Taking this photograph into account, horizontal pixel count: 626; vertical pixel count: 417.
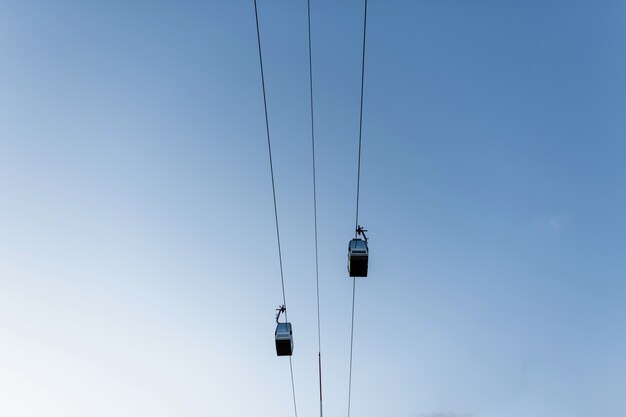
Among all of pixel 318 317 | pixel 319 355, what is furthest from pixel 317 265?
pixel 319 355

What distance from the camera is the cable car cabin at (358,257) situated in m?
13.6

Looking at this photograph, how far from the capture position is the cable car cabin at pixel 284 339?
50.9ft

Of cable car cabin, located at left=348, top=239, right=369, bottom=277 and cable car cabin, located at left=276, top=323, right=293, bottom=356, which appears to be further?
cable car cabin, located at left=276, top=323, right=293, bottom=356

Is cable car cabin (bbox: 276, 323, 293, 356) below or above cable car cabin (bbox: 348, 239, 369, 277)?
below

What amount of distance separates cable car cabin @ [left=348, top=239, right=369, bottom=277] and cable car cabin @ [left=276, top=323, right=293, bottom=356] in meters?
3.23

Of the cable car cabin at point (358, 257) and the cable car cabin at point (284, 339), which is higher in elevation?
the cable car cabin at point (358, 257)

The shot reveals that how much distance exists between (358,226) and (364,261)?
3.92ft

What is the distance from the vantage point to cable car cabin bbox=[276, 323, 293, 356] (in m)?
15.5

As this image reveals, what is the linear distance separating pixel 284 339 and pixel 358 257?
12.7 ft

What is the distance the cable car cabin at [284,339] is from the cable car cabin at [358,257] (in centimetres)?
323

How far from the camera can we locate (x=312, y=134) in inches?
520

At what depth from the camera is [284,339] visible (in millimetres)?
15516

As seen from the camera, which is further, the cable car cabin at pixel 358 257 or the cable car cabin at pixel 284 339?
the cable car cabin at pixel 284 339

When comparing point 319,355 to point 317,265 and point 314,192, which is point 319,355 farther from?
point 314,192
